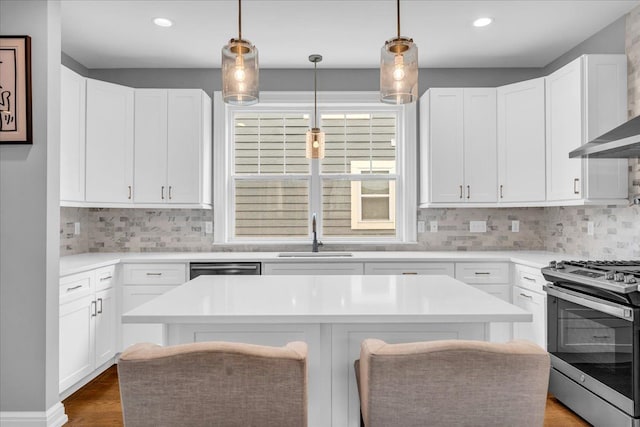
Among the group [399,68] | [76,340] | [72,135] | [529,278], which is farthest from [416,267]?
[72,135]

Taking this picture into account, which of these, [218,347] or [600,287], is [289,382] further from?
[600,287]

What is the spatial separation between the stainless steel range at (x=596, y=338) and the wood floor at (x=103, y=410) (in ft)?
0.24

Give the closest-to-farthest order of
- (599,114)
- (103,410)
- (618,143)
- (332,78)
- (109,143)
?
(618,143)
(103,410)
(599,114)
(109,143)
(332,78)

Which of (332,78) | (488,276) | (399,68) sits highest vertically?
(332,78)

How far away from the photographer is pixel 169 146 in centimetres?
385

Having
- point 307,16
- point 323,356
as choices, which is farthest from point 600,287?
point 307,16

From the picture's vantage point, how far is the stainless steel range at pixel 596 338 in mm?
2162

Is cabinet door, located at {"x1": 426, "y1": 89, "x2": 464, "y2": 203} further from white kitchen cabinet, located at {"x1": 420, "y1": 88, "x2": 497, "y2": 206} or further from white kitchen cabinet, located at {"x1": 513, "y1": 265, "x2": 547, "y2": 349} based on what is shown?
white kitchen cabinet, located at {"x1": 513, "y1": 265, "x2": 547, "y2": 349}

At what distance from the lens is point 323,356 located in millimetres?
1632

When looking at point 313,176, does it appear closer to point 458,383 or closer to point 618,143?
point 618,143

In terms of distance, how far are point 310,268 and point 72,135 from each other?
2133 millimetres

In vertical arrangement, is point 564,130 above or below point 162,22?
below

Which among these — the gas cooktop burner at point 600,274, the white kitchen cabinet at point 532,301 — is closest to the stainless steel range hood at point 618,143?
the gas cooktop burner at point 600,274

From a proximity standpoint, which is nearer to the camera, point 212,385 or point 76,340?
point 212,385
